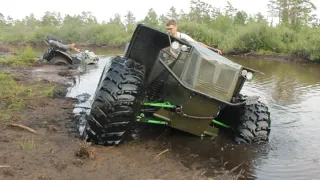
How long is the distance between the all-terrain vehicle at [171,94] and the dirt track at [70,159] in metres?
0.37

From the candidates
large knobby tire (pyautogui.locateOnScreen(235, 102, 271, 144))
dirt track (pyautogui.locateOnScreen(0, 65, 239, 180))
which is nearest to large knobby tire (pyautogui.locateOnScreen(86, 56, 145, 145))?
dirt track (pyautogui.locateOnScreen(0, 65, 239, 180))

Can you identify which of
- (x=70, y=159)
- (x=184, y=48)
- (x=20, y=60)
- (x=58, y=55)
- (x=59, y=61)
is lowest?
(x=20, y=60)

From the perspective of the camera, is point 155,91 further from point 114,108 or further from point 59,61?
point 59,61

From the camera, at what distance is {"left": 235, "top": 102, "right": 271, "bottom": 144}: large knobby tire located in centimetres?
582

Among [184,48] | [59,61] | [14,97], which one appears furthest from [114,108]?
[59,61]

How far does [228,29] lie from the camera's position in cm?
4731

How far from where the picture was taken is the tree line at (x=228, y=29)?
107 feet

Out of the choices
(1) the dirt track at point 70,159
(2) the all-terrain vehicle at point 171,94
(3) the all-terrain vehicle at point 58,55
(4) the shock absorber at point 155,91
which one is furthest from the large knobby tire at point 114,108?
(3) the all-terrain vehicle at point 58,55

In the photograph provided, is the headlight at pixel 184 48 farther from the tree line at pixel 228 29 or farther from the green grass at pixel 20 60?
the green grass at pixel 20 60

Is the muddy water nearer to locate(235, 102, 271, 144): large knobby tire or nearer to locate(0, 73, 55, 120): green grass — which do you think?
locate(235, 102, 271, 144): large knobby tire

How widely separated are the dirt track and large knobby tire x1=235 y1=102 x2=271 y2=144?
4.67 feet

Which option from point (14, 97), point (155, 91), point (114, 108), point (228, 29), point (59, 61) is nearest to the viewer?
point (114, 108)

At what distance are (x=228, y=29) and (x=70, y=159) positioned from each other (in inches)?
1786

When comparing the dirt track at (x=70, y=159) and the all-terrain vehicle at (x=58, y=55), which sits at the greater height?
the dirt track at (x=70, y=159)
